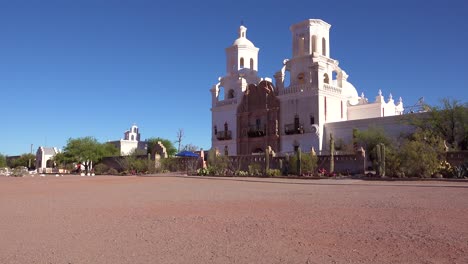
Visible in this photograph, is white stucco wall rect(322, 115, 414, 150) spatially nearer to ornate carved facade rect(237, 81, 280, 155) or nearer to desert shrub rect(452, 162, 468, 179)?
ornate carved facade rect(237, 81, 280, 155)

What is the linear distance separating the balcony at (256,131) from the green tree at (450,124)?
17284mm

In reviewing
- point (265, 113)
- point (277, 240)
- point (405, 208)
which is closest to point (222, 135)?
point (265, 113)

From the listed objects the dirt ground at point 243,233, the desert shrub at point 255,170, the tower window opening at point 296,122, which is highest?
the tower window opening at point 296,122

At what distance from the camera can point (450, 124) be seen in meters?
33.1

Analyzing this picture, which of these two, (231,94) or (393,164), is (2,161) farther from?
(393,164)

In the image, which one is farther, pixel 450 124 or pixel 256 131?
pixel 256 131

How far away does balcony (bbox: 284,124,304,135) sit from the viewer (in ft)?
143

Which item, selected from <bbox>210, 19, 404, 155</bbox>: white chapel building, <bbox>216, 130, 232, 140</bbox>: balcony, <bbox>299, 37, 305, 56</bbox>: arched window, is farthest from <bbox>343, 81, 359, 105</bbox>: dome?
<bbox>216, 130, 232, 140</bbox>: balcony

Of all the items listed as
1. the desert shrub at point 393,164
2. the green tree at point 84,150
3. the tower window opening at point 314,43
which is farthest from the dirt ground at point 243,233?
the green tree at point 84,150

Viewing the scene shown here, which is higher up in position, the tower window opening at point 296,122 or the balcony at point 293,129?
the tower window opening at point 296,122

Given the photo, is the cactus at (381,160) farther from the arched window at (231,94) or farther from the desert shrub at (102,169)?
the desert shrub at (102,169)

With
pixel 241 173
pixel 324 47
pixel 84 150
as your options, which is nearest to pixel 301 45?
pixel 324 47

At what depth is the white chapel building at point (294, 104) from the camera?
42500 millimetres

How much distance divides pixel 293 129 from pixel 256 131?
4892 millimetres
